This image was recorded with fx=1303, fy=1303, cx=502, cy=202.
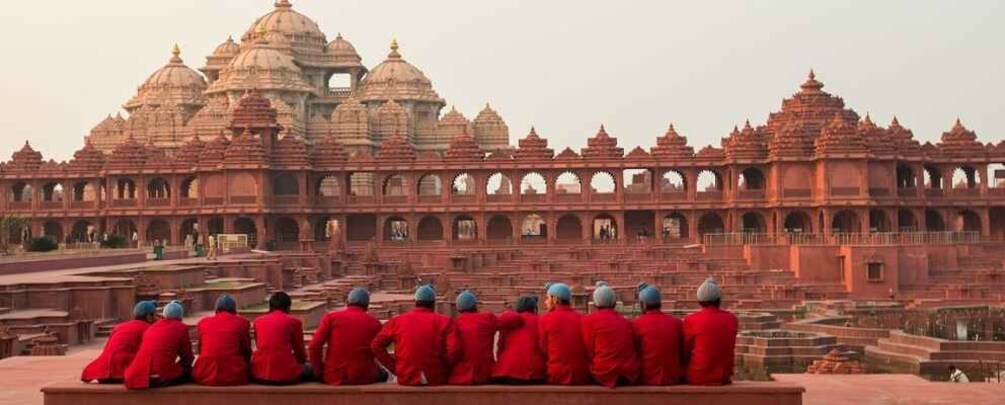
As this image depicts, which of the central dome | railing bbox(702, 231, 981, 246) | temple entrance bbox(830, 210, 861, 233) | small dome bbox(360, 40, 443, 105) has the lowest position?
railing bbox(702, 231, 981, 246)

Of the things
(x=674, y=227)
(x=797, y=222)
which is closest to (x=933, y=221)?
(x=797, y=222)

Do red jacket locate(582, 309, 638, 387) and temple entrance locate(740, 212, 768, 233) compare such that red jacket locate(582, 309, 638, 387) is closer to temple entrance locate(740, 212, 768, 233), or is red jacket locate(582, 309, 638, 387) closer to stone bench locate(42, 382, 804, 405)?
stone bench locate(42, 382, 804, 405)

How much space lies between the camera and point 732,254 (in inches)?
1896

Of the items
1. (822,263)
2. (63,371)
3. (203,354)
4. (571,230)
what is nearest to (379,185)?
(571,230)

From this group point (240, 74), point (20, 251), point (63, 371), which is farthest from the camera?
point (240, 74)

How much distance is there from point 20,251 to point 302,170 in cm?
1484

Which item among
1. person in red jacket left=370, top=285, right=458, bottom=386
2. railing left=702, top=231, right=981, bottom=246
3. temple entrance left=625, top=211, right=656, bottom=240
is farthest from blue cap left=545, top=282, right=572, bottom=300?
temple entrance left=625, top=211, right=656, bottom=240

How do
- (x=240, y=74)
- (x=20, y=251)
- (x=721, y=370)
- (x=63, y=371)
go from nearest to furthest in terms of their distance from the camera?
1. (x=721, y=370)
2. (x=63, y=371)
3. (x=20, y=251)
4. (x=240, y=74)

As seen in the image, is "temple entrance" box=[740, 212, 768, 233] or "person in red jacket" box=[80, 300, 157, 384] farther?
"temple entrance" box=[740, 212, 768, 233]

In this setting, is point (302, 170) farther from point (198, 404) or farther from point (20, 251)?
point (198, 404)

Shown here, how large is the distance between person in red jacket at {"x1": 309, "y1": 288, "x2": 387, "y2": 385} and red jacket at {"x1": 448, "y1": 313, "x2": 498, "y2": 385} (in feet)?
2.33

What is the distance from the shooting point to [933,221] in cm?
5862

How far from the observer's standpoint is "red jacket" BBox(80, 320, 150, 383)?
11266 mm

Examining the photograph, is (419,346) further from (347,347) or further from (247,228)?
(247,228)
